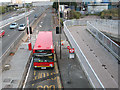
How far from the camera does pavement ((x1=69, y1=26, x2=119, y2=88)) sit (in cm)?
1185

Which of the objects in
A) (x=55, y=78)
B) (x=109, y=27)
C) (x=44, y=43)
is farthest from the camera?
(x=109, y=27)

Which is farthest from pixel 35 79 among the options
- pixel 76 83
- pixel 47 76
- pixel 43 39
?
pixel 43 39

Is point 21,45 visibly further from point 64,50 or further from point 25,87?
point 25,87

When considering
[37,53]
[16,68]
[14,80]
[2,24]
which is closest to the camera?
[14,80]

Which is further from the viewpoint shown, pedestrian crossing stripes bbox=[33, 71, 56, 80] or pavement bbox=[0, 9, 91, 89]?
pedestrian crossing stripes bbox=[33, 71, 56, 80]

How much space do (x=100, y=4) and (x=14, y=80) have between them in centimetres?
6686

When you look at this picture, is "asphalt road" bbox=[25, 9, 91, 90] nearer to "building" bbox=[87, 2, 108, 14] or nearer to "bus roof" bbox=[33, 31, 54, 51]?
"bus roof" bbox=[33, 31, 54, 51]

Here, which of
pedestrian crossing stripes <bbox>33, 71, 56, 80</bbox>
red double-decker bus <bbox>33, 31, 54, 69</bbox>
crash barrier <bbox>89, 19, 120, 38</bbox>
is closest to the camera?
pedestrian crossing stripes <bbox>33, 71, 56, 80</bbox>

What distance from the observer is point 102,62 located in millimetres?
15445

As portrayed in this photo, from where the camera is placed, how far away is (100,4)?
7262 centimetres

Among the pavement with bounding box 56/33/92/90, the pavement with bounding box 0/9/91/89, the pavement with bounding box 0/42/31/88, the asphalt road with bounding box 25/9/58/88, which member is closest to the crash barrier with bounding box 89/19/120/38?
the pavement with bounding box 0/9/91/89

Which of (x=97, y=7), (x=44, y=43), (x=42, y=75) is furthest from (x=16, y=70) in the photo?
(x=97, y=7)

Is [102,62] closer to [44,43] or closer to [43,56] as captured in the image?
[43,56]

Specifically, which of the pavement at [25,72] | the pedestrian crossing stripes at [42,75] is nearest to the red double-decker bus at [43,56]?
the pedestrian crossing stripes at [42,75]
